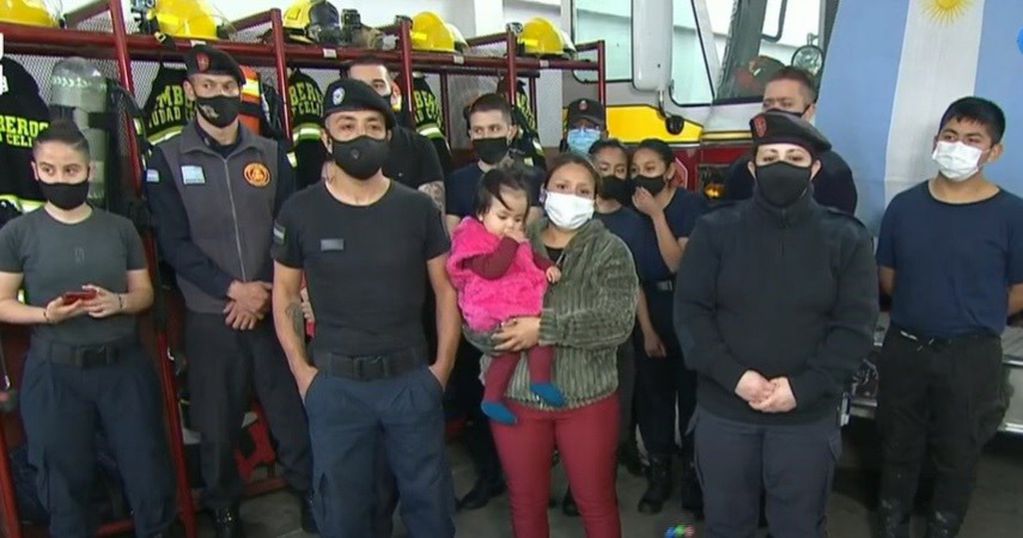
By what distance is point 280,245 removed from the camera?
2.49 meters

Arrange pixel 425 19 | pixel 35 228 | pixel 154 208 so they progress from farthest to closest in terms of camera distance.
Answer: pixel 425 19, pixel 154 208, pixel 35 228

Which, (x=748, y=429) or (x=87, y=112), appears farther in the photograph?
(x=87, y=112)

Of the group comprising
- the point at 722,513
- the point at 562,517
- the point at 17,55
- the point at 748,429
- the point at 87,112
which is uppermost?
the point at 17,55

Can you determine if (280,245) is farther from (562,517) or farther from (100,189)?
(562,517)

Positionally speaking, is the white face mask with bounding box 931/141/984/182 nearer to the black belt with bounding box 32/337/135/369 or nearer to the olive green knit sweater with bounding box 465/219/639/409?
the olive green knit sweater with bounding box 465/219/639/409

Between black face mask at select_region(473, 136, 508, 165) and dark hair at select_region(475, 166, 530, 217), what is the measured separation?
98cm

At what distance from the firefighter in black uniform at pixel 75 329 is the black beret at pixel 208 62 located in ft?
1.54

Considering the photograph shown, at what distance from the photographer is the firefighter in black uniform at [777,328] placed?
2.23m

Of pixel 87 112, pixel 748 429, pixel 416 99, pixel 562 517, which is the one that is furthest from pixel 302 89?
pixel 748 429

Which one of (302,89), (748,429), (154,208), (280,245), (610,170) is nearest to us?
(748,429)

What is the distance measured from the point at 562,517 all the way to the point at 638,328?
0.88 meters


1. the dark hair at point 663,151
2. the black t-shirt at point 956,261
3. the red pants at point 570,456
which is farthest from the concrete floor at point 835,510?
the dark hair at point 663,151

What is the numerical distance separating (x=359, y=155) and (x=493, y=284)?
1.83 feet

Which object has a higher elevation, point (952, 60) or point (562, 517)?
point (952, 60)
